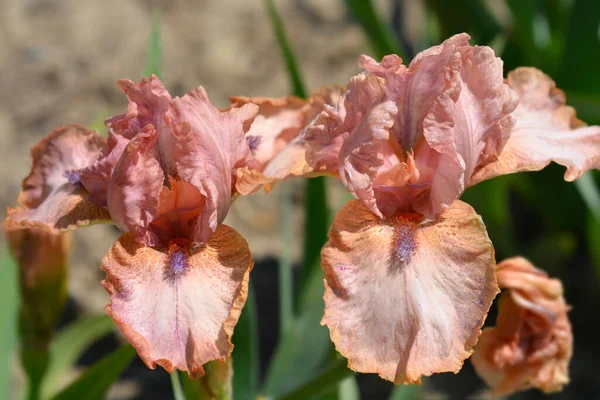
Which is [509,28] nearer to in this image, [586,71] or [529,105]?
[586,71]

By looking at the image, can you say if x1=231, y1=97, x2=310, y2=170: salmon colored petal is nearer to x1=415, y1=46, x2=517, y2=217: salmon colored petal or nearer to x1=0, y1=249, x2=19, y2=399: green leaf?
x1=415, y1=46, x2=517, y2=217: salmon colored petal

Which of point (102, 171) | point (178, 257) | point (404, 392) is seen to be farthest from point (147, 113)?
point (404, 392)

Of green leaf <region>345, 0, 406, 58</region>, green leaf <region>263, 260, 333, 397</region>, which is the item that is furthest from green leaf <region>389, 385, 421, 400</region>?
green leaf <region>345, 0, 406, 58</region>

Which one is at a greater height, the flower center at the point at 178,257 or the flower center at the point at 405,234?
the flower center at the point at 178,257

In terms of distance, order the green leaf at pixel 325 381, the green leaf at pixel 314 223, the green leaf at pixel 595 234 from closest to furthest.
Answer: the green leaf at pixel 325 381 < the green leaf at pixel 314 223 < the green leaf at pixel 595 234

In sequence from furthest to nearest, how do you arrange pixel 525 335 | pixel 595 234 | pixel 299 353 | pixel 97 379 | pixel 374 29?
pixel 374 29 < pixel 595 234 < pixel 299 353 < pixel 97 379 < pixel 525 335

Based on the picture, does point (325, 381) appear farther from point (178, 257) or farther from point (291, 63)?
point (291, 63)

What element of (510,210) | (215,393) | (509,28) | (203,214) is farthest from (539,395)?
(203,214)

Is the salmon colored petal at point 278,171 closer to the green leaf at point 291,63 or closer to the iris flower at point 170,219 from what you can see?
the iris flower at point 170,219

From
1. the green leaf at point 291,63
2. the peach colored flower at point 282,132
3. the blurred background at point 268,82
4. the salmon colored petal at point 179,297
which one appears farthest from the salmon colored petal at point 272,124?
the blurred background at point 268,82
